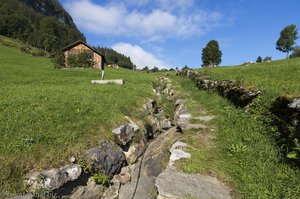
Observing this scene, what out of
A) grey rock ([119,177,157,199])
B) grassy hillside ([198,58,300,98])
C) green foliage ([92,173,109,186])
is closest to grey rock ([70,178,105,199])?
green foliage ([92,173,109,186])

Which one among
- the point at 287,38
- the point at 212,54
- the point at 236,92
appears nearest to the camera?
the point at 236,92

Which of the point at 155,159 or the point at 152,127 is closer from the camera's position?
the point at 155,159

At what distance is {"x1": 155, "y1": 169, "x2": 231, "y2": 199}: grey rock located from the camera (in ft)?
20.8

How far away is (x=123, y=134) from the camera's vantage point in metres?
10.2

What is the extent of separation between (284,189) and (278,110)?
3.37 meters

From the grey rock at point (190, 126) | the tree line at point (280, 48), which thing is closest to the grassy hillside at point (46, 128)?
the grey rock at point (190, 126)

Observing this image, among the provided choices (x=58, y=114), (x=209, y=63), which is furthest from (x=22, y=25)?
(x=58, y=114)

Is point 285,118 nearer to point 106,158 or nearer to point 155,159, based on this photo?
point 155,159

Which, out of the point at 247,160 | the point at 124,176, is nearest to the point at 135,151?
the point at 124,176

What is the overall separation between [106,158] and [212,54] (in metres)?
72.1

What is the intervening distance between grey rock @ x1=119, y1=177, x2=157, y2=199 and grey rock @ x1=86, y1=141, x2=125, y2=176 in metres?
0.70

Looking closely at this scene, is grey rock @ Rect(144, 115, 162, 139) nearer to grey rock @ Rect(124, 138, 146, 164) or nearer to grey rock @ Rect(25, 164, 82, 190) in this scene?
grey rock @ Rect(124, 138, 146, 164)

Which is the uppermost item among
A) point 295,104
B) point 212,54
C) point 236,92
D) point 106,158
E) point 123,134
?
point 212,54

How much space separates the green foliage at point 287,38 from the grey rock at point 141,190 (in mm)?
71389
